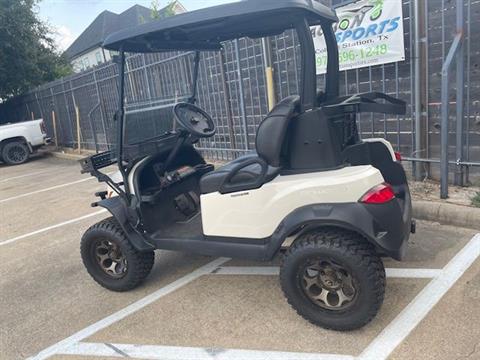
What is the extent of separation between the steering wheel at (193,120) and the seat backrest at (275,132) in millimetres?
775

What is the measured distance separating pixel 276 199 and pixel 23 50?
1633cm

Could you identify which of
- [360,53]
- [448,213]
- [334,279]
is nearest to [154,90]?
[360,53]

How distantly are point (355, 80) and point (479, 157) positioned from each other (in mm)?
1714

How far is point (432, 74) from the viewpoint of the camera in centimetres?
459

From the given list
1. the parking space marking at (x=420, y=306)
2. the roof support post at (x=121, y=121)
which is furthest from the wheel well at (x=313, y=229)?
the roof support post at (x=121, y=121)

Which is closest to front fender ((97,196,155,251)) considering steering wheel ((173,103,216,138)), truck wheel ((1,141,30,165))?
steering wheel ((173,103,216,138))

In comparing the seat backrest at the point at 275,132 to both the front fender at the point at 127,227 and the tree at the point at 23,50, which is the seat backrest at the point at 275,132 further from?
the tree at the point at 23,50

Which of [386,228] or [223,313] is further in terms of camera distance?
[223,313]

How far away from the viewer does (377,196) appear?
7.95 feet

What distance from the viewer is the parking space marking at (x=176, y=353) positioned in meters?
2.39

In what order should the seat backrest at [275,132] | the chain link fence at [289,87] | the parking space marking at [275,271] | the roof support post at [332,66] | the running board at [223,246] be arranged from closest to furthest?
the seat backrest at [275,132] < the running board at [223,246] < the roof support post at [332,66] < the parking space marking at [275,271] < the chain link fence at [289,87]

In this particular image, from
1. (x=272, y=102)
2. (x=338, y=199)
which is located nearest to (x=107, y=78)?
(x=272, y=102)

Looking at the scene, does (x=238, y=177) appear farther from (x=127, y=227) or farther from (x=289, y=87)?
(x=289, y=87)

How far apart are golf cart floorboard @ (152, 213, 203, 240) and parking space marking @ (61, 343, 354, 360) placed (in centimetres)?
83
